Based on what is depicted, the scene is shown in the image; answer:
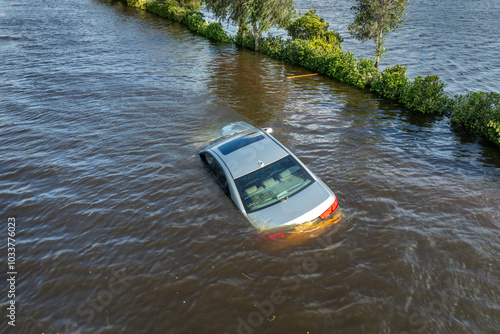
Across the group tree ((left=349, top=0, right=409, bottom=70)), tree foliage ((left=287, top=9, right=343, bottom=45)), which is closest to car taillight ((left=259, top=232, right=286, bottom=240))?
tree ((left=349, top=0, right=409, bottom=70))

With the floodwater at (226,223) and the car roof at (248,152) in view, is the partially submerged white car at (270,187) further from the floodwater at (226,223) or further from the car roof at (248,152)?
the floodwater at (226,223)

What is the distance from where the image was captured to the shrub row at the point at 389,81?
38.0ft

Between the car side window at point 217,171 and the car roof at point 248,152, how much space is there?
26 centimetres

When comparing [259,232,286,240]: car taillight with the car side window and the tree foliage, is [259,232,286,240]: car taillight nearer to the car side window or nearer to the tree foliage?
the car side window

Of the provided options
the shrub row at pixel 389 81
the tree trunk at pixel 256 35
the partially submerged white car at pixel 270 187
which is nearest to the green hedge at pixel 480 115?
the shrub row at pixel 389 81

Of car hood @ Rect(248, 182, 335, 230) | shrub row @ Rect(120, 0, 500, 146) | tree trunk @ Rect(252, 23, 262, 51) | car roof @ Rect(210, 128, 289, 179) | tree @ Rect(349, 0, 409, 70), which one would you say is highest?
tree @ Rect(349, 0, 409, 70)

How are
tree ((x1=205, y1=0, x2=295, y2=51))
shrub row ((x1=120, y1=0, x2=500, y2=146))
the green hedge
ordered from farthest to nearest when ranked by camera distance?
1. tree ((x1=205, y1=0, x2=295, y2=51))
2. shrub row ((x1=120, y1=0, x2=500, y2=146))
3. the green hedge

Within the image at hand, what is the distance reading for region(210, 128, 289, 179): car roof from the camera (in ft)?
23.9

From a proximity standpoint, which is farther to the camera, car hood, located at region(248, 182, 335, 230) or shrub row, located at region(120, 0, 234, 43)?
shrub row, located at region(120, 0, 234, 43)

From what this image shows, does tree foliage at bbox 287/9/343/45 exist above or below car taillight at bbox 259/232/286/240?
above

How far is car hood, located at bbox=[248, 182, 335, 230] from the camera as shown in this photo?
21.2 ft

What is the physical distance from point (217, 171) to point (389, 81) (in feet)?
36.7

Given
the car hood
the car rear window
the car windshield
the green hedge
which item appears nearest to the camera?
the car hood

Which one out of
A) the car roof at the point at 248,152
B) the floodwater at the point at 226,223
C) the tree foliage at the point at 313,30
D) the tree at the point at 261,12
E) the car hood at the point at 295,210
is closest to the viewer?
the floodwater at the point at 226,223
